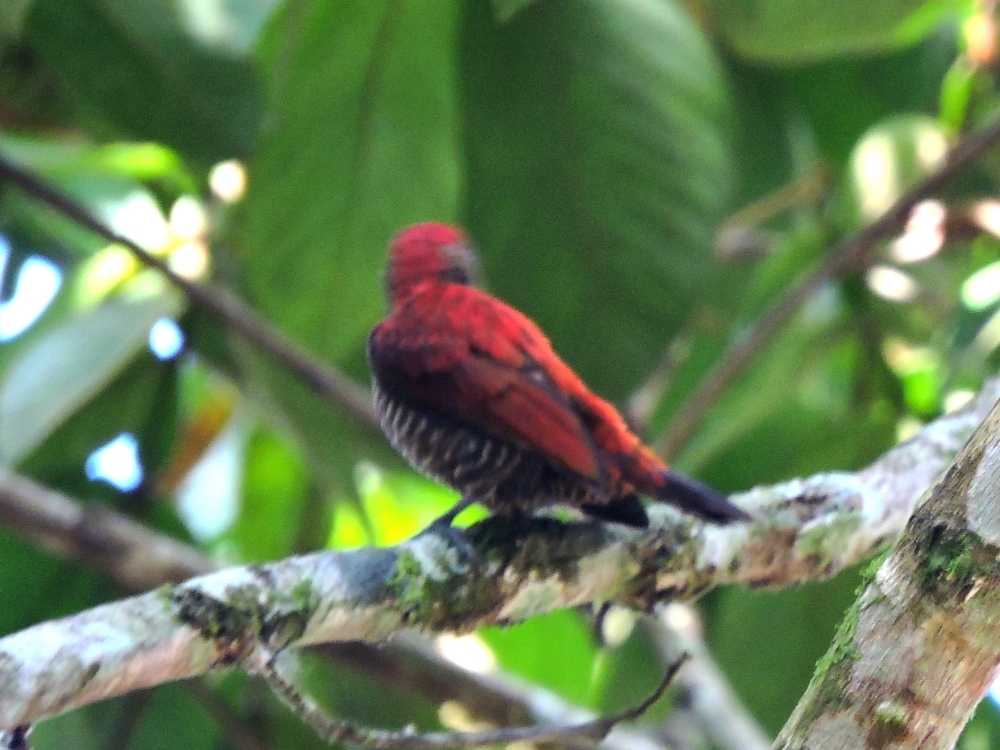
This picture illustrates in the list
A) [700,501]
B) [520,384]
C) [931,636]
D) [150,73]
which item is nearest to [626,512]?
[700,501]

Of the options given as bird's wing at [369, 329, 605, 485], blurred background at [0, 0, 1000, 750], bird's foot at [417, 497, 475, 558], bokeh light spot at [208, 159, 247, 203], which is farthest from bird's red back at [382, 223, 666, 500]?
bokeh light spot at [208, 159, 247, 203]

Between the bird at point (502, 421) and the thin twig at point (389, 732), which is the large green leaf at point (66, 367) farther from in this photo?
the thin twig at point (389, 732)

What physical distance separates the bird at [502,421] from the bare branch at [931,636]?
493mm

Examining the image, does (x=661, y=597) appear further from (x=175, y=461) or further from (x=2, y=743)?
(x=175, y=461)

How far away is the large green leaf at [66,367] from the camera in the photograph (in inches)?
78.1

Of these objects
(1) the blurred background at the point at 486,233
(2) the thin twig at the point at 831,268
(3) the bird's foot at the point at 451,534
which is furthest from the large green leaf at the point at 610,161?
(3) the bird's foot at the point at 451,534

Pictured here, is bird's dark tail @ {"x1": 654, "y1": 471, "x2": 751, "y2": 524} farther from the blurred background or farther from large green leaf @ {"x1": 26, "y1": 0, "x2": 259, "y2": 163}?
large green leaf @ {"x1": 26, "y1": 0, "x2": 259, "y2": 163}

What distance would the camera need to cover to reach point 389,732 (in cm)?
117

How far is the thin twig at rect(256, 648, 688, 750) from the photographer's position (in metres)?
1.09

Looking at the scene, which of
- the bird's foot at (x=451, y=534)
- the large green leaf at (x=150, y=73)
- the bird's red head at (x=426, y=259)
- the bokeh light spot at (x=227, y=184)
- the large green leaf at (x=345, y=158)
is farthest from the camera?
the bokeh light spot at (x=227, y=184)

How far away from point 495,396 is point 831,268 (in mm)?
990

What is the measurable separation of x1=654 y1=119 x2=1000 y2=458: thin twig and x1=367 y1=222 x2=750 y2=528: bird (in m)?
0.80

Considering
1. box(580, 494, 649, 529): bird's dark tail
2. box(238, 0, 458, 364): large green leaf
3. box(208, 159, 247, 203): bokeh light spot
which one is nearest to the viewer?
box(580, 494, 649, 529): bird's dark tail

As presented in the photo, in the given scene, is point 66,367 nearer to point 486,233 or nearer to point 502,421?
point 486,233
